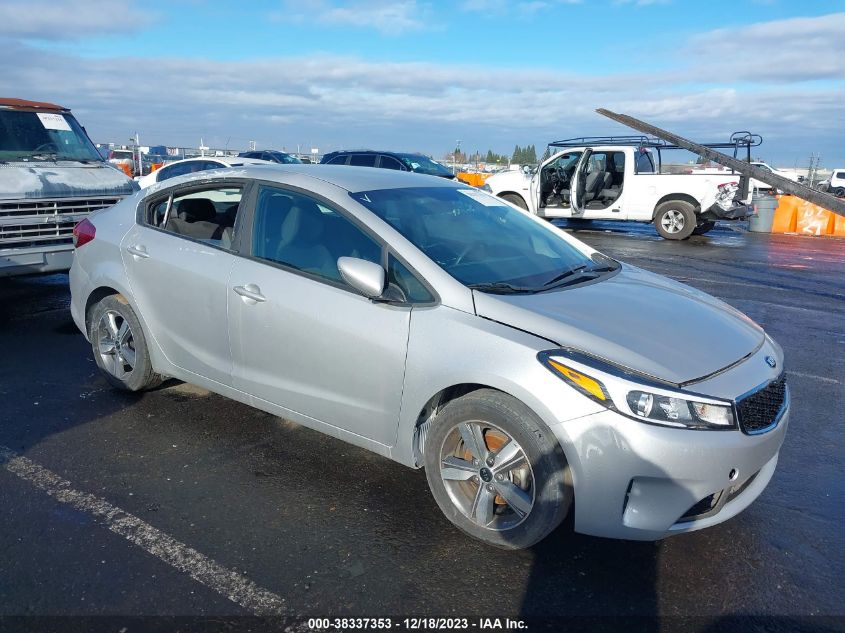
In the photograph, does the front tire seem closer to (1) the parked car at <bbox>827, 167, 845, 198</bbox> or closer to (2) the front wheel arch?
(2) the front wheel arch

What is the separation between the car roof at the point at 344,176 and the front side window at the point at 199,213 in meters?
0.11

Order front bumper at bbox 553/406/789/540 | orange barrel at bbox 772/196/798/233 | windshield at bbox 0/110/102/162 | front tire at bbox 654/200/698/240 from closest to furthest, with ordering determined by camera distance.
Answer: front bumper at bbox 553/406/789/540 < windshield at bbox 0/110/102/162 < front tire at bbox 654/200/698/240 < orange barrel at bbox 772/196/798/233

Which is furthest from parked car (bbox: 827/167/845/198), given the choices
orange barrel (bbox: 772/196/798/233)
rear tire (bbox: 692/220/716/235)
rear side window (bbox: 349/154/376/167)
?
rear side window (bbox: 349/154/376/167)

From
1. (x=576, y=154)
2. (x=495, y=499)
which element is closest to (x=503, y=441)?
(x=495, y=499)

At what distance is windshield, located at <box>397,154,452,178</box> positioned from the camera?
1685 centimetres

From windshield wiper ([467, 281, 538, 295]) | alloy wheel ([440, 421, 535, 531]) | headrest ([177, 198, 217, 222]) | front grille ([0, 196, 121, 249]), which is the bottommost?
alloy wheel ([440, 421, 535, 531])

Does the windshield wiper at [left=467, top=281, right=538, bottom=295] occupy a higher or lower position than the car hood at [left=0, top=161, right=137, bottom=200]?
lower

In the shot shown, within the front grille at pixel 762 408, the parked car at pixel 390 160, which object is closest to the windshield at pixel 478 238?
the front grille at pixel 762 408

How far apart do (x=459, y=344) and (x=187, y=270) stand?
1984 mm

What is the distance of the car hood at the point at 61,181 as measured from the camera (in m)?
7.11

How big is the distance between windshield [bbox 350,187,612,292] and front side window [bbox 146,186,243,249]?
3.23ft

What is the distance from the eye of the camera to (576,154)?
1619cm

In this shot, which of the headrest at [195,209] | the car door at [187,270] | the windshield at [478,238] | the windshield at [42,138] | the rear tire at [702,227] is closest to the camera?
the windshield at [478,238]

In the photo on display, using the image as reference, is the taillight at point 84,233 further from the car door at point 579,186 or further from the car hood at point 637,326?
the car door at point 579,186
